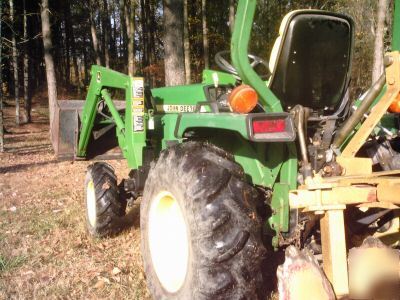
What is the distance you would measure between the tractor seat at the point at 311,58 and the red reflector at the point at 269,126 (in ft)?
1.42

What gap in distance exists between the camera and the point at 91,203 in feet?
15.3

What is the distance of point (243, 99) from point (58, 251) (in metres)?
2.73

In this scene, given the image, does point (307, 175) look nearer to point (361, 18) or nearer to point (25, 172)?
point (25, 172)

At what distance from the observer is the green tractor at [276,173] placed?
221 centimetres

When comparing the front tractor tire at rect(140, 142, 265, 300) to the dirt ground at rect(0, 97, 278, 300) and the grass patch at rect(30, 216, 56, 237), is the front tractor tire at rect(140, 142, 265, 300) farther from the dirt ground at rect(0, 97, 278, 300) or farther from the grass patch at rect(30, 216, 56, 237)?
the grass patch at rect(30, 216, 56, 237)

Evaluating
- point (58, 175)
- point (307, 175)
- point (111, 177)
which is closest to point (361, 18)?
point (58, 175)

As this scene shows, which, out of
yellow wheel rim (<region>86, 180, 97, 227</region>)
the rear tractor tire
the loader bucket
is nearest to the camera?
the rear tractor tire

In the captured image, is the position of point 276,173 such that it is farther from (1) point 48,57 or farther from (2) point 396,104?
(1) point 48,57

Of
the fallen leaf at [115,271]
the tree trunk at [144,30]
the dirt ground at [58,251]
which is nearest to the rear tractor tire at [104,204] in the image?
the dirt ground at [58,251]

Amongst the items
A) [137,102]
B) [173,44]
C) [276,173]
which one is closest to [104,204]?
[137,102]

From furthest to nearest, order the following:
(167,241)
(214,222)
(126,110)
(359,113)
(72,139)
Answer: (72,139) < (126,110) < (167,241) < (359,113) < (214,222)

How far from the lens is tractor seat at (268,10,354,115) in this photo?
258cm

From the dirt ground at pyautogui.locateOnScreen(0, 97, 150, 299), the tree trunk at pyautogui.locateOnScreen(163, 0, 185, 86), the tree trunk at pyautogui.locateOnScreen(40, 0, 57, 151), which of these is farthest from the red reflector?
the tree trunk at pyautogui.locateOnScreen(40, 0, 57, 151)

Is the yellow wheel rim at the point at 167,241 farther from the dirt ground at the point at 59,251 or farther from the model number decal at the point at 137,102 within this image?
the model number decal at the point at 137,102
